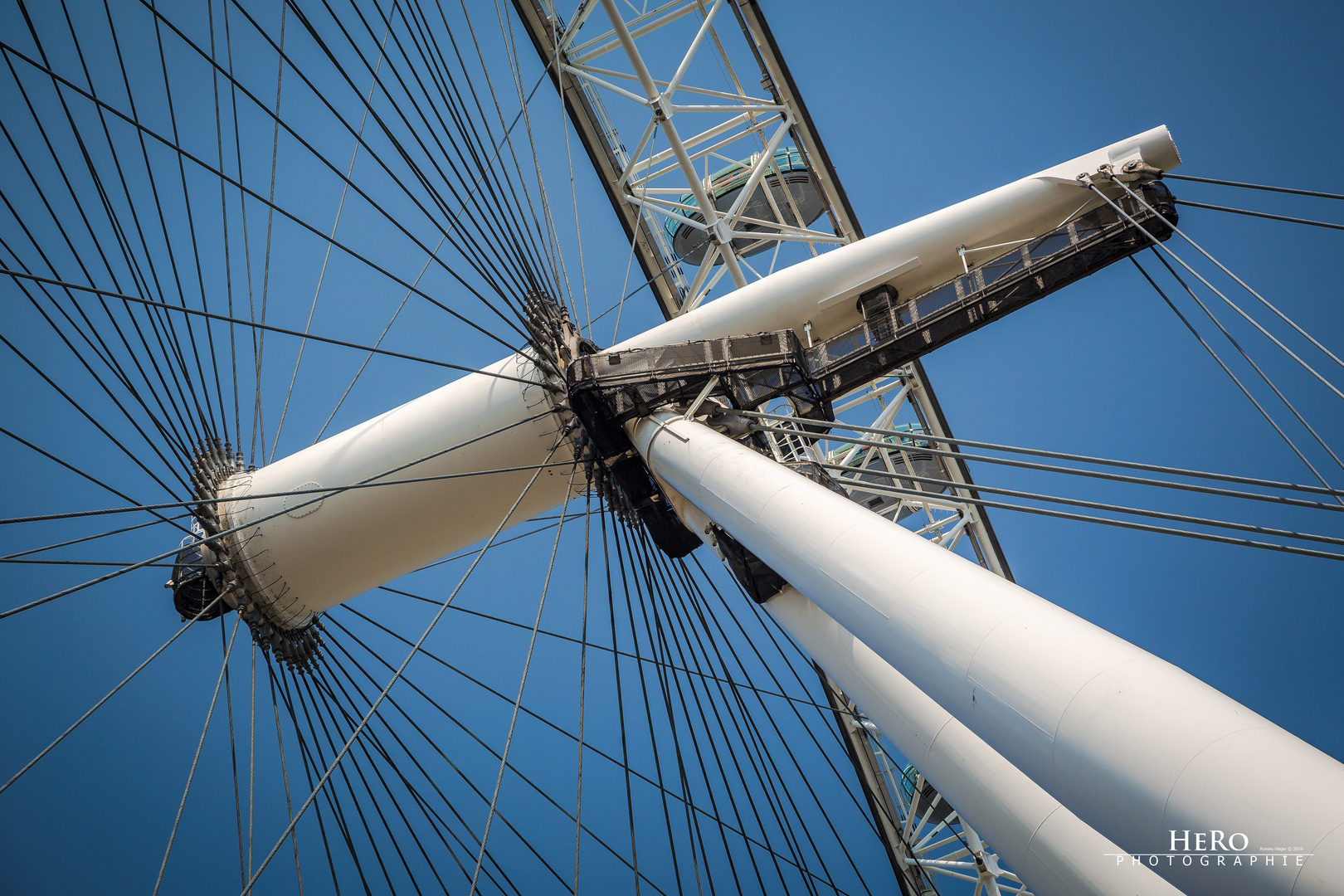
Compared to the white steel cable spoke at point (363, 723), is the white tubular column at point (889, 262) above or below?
above

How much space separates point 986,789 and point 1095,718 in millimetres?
3306

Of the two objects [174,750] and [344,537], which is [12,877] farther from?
[344,537]

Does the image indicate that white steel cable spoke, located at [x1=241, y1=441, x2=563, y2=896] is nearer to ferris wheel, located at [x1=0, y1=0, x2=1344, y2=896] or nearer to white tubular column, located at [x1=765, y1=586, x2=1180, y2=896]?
ferris wheel, located at [x1=0, y1=0, x2=1344, y2=896]

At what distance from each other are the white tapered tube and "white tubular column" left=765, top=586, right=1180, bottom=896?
5.08m

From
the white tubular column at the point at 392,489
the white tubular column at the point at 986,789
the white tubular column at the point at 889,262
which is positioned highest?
the white tubular column at the point at 889,262

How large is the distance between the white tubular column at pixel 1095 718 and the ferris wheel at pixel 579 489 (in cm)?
2

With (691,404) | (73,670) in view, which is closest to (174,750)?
(73,670)

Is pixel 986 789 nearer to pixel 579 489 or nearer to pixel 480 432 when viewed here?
pixel 579 489

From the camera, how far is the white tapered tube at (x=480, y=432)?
1210 cm

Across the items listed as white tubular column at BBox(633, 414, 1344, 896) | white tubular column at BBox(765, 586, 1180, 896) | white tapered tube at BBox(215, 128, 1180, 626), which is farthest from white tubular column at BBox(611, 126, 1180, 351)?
white tubular column at BBox(633, 414, 1344, 896)

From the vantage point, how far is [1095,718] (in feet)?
12.8

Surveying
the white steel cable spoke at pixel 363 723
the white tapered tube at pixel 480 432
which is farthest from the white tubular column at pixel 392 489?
the white steel cable spoke at pixel 363 723

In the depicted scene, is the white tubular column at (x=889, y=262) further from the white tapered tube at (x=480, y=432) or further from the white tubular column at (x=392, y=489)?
the white tubular column at (x=392, y=489)

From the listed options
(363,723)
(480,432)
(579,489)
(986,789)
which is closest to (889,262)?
(579,489)
